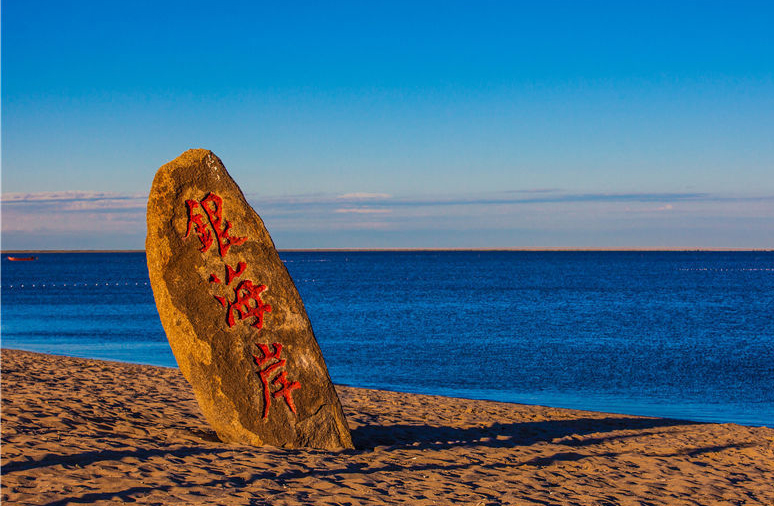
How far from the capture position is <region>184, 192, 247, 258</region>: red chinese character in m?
8.23

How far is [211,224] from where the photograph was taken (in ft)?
27.1

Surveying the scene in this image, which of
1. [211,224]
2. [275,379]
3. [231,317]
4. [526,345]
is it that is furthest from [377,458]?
[526,345]

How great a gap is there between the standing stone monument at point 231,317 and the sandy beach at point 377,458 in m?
0.40

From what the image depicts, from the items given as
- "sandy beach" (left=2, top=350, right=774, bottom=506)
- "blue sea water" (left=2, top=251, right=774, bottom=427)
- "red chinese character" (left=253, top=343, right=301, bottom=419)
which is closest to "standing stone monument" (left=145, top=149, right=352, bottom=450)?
"red chinese character" (left=253, top=343, right=301, bottom=419)

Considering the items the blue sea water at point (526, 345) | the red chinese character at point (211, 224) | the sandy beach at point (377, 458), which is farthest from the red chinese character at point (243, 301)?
the blue sea water at point (526, 345)

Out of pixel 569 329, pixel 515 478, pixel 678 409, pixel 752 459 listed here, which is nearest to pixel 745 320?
pixel 569 329

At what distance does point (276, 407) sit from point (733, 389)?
14.7m

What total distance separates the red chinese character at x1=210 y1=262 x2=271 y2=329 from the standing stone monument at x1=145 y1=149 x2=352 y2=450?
0.01 metres

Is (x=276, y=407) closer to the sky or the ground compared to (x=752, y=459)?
closer to the sky

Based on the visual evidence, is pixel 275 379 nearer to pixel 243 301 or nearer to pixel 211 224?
pixel 243 301

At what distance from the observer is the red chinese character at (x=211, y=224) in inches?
324

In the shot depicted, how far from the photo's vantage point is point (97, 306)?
1711 inches

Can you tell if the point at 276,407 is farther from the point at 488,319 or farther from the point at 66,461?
the point at 488,319

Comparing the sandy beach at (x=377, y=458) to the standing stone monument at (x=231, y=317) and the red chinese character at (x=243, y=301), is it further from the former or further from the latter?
the red chinese character at (x=243, y=301)
